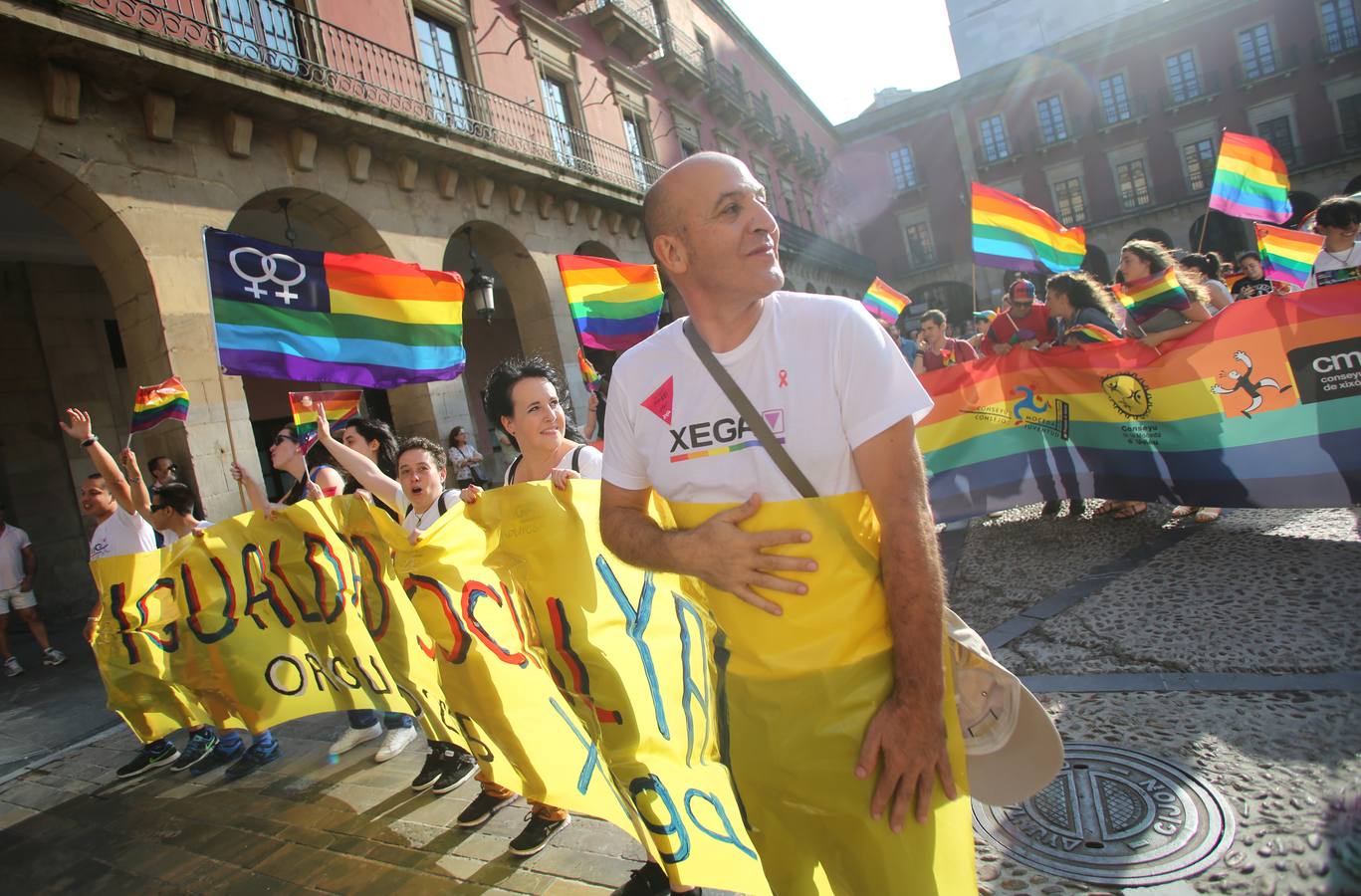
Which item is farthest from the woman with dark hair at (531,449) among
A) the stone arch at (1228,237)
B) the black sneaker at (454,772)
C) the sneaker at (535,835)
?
the stone arch at (1228,237)

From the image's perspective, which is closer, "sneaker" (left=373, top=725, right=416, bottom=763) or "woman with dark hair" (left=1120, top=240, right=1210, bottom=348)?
"sneaker" (left=373, top=725, right=416, bottom=763)

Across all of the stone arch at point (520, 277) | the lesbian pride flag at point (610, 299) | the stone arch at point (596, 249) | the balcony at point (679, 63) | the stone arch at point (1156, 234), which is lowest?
the lesbian pride flag at point (610, 299)

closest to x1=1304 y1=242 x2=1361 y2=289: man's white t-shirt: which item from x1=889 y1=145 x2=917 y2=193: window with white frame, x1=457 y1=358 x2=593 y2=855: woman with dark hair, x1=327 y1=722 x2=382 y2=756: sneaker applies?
x1=457 y1=358 x2=593 y2=855: woman with dark hair

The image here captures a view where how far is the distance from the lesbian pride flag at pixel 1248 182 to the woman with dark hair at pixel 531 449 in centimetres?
836

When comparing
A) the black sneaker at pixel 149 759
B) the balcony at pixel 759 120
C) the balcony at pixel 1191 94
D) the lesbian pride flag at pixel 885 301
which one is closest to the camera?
the black sneaker at pixel 149 759

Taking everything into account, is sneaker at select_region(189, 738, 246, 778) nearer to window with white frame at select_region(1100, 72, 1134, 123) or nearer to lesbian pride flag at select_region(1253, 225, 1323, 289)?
lesbian pride flag at select_region(1253, 225, 1323, 289)

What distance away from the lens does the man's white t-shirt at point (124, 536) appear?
15.0ft

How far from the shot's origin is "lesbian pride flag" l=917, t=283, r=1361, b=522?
4.01 metres

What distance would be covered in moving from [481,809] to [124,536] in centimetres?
320

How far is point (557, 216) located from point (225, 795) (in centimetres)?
1121

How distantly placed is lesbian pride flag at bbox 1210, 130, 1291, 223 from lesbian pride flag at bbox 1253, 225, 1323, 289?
4.00 feet

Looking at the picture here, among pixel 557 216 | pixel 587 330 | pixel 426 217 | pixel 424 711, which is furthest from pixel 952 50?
pixel 424 711

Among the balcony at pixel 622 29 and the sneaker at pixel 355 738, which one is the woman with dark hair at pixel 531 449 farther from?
the balcony at pixel 622 29

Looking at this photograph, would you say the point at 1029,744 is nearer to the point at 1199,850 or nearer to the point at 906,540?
the point at 906,540
